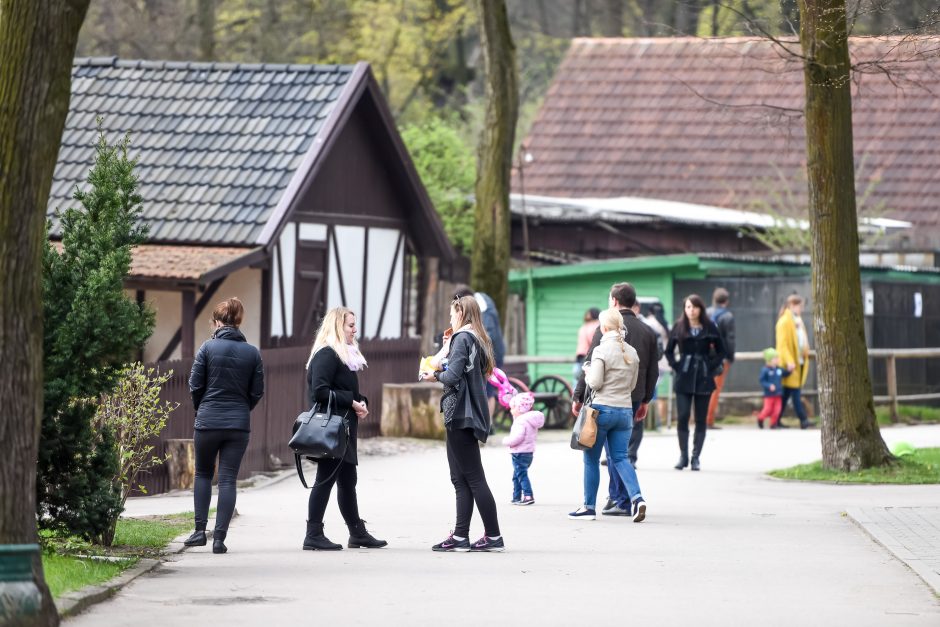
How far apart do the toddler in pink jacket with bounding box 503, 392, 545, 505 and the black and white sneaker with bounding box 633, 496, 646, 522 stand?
131 cm

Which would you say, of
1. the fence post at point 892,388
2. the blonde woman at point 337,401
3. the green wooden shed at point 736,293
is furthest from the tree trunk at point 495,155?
the blonde woman at point 337,401

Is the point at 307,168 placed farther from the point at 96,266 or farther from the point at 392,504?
the point at 96,266

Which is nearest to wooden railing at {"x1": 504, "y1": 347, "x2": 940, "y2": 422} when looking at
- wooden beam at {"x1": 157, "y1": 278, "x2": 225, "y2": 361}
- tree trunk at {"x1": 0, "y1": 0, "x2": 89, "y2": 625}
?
wooden beam at {"x1": 157, "y1": 278, "x2": 225, "y2": 361}

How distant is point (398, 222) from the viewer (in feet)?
94.1

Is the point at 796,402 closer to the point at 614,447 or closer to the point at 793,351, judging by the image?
the point at 793,351

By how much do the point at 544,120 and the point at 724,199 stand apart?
16.7 ft

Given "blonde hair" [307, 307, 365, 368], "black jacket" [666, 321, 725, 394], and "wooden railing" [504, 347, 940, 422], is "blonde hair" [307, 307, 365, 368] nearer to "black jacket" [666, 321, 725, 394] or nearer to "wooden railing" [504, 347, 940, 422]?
"black jacket" [666, 321, 725, 394]

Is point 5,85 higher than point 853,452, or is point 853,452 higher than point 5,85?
point 5,85

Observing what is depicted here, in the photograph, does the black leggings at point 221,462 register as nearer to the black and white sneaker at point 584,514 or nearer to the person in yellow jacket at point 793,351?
the black and white sneaker at point 584,514

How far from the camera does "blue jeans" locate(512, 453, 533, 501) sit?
49.3ft

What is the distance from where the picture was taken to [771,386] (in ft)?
82.6

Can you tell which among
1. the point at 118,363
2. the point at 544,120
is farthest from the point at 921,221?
the point at 118,363

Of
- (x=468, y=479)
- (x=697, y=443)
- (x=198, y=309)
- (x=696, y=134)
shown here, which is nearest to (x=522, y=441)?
(x=468, y=479)

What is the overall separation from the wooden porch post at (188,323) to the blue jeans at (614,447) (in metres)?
9.98
